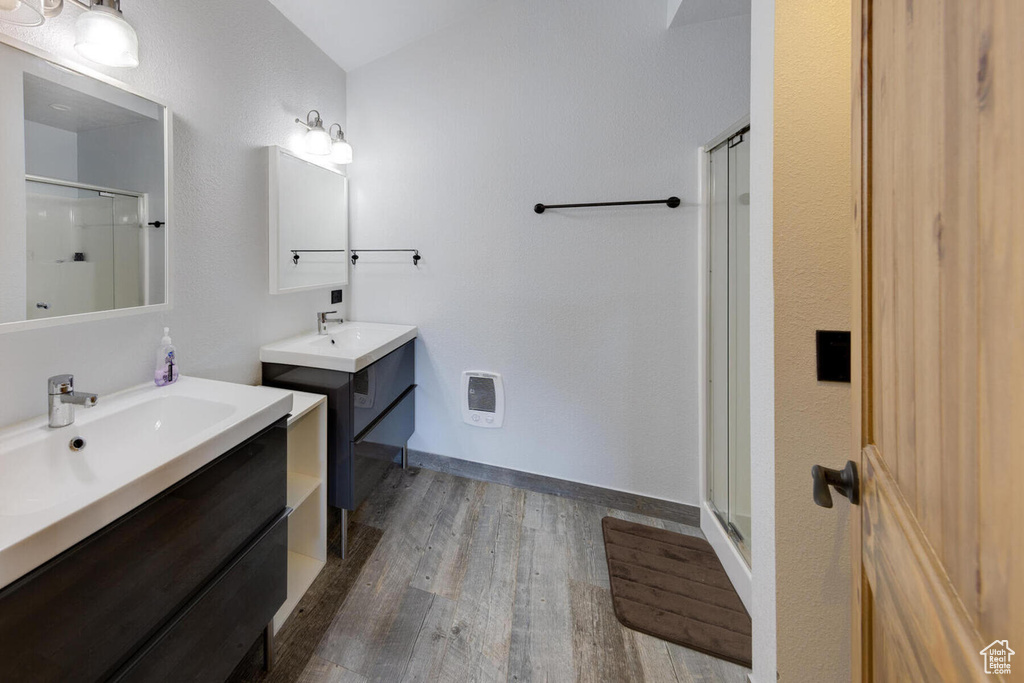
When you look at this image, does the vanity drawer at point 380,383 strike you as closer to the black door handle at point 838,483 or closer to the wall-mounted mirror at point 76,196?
the wall-mounted mirror at point 76,196

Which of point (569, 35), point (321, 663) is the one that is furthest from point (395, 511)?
point (569, 35)

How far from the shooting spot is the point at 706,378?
187cm

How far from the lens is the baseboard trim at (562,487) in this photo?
198 cm

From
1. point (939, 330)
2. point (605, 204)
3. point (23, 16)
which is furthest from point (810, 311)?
point (23, 16)

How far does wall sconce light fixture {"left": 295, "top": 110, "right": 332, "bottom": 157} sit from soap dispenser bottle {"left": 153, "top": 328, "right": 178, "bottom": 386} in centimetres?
113

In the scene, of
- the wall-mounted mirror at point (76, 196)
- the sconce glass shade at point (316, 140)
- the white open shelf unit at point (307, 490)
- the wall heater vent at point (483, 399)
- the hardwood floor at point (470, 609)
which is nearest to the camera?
the wall-mounted mirror at point (76, 196)

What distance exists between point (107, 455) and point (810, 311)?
1.76 meters

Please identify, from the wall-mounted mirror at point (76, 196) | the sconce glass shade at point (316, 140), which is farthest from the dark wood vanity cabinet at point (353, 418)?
the sconce glass shade at point (316, 140)

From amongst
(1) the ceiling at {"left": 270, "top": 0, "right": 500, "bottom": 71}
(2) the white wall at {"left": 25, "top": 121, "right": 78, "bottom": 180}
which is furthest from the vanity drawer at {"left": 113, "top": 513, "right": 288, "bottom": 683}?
(1) the ceiling at {"left": 270, "top": 0, "right": 500, "bottom": 71}

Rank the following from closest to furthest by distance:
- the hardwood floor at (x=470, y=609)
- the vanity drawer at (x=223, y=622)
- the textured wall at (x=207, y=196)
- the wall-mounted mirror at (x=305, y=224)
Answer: the vanity drawer at (x=223, y=622) → the textured wall at (x=207, y=196) → the hardwood floor at (x=470, y=609) → the wall-mounted mirror at (x=305, y=224)

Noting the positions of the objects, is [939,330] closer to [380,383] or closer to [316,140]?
[380,383]

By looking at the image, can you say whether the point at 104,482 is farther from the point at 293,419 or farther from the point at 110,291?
the point at 110,291

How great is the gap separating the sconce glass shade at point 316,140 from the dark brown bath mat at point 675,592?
240cm

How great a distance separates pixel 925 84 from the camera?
1.26 feet
